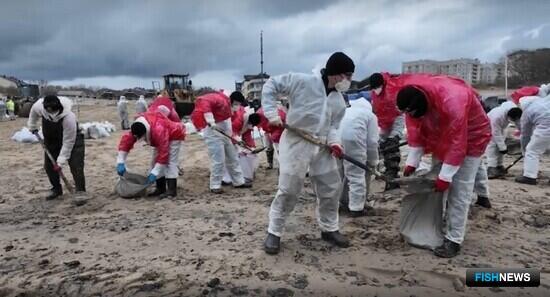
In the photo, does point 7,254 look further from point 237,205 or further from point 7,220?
point 237,205

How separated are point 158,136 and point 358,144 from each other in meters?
2.57

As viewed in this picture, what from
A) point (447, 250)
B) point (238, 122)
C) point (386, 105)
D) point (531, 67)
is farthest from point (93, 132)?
point (531, 67)

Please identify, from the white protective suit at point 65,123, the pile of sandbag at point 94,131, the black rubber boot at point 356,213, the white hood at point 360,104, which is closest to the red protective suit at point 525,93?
the white hood at point 360,104

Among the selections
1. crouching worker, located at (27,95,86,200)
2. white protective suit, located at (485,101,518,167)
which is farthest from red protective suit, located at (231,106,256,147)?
white protective suit, located at (485,101,518,167)

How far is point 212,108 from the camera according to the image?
6637 mm

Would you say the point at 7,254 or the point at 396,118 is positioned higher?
the point at 396,118

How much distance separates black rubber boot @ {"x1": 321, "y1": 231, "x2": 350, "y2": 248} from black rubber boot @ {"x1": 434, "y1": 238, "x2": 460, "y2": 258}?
2.41ft

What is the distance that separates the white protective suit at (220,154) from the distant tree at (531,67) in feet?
92.1

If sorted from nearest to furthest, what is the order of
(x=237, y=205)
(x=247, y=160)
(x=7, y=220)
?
(x=7, y=220) → (x=237, y=205) → (x=247, y=160)

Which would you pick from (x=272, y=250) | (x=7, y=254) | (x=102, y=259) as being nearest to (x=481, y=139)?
(x=272, y=250)

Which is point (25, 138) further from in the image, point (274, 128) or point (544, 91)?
point (544, 91)

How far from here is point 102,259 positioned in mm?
3760

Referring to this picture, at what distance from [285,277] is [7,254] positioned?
2.47 m

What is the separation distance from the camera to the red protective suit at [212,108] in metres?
6.59
